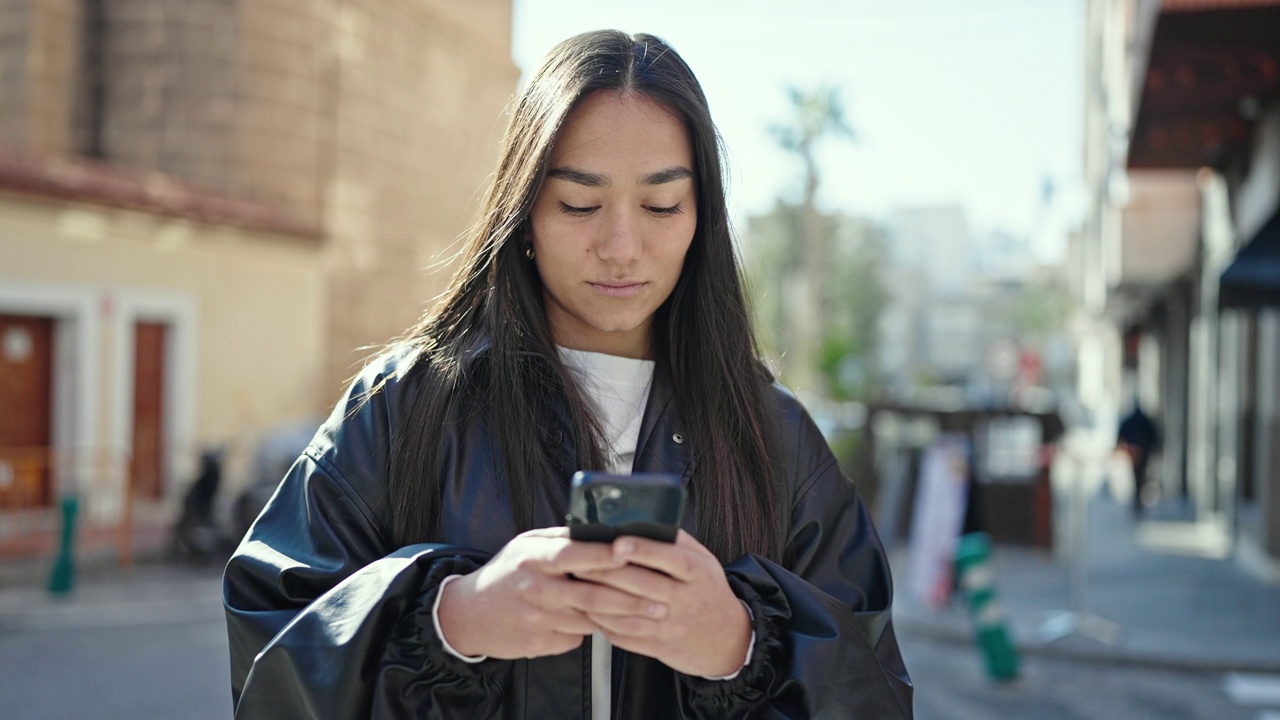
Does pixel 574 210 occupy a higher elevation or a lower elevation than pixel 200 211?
lower

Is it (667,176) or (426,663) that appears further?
(667,176)

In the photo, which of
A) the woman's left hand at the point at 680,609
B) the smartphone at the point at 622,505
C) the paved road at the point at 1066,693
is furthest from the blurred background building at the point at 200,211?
the smartphone at the point at 622,505

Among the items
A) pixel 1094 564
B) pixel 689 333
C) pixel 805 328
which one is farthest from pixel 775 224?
pixel 689 333

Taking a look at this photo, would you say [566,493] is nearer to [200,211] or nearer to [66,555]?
[66,555]

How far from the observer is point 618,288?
1.84m

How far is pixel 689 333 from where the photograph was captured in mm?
1991

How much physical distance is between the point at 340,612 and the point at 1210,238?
15.4 m

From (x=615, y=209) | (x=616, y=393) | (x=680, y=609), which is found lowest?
(x=680, y=609)

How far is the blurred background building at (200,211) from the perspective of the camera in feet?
45.2

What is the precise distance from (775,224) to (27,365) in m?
34.2

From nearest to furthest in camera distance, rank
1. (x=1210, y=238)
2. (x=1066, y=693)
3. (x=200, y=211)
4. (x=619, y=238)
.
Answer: (x=619, y=238)
(x=1066, y=693)
(x=1210, y=238)
(x=200, y=211)

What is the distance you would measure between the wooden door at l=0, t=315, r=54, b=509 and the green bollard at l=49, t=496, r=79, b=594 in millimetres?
3046

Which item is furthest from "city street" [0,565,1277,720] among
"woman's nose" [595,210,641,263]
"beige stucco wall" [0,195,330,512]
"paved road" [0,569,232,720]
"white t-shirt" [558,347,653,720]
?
"woman's nose" [595,210,641,263]

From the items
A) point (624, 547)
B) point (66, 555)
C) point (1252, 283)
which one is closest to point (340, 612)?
point (624, 547)
